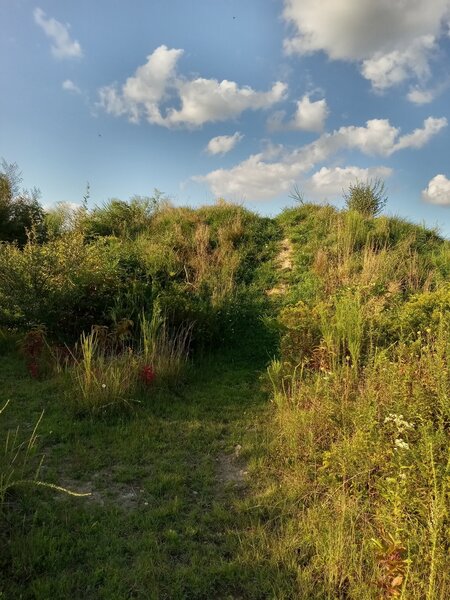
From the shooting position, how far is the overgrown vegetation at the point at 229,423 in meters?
2.60

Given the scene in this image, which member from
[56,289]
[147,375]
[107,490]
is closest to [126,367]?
[147,375]

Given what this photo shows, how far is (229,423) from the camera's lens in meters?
4.92

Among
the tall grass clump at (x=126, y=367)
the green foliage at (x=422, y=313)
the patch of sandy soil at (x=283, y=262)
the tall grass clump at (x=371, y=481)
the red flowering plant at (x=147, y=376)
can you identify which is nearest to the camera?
the tall grass clump at (x=371, y=481)

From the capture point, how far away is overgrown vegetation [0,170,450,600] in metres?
2.60

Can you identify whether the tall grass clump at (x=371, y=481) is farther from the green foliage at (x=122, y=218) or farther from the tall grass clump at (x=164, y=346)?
the green foliage at (x=122, y=218)

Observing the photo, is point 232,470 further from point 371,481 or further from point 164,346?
point 164,346

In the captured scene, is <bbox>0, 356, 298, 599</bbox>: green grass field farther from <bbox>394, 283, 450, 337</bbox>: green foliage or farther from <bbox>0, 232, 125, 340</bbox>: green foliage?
<bbox>394, 283, 450, 337</bbox>: green foliage

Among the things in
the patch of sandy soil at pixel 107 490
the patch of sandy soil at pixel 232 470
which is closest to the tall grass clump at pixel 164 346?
the patch of sandy soil at pixel 232 470

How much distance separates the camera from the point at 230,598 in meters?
2.48

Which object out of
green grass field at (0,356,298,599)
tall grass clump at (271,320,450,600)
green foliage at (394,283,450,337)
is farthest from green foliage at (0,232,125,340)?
green foliage at (394,283,450,337)

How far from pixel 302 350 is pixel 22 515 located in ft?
11.1

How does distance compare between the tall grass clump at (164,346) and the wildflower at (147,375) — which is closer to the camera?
the wildflower at (147,375)

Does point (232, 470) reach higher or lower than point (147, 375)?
lower

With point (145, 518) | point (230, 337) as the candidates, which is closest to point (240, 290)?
point (230, 337)
